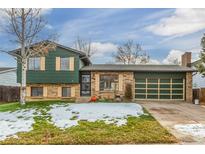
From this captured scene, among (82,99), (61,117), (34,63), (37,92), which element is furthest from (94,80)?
(61,117)

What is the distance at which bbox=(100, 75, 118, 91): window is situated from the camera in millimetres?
20844

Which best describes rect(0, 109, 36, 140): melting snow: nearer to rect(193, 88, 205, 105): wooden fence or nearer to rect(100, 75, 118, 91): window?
rect(100, 75, 118, 91): window

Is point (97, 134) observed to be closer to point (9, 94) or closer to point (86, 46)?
point (9, 94)

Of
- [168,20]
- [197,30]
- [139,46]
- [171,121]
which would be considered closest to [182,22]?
[168,20]

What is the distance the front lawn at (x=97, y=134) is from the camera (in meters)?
8.21

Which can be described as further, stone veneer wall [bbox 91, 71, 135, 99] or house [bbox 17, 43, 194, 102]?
stone veneer wall [bbox 91, 71, 135, 99]

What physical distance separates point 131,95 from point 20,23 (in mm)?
8383

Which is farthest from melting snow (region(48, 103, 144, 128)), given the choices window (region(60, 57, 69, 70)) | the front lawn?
window (region(60, 57, 69, 70))

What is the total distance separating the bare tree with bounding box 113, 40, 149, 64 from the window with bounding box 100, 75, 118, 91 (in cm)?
820

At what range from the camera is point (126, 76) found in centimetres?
2086

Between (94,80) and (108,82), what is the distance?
945mm

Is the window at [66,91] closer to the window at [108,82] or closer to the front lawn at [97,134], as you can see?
the window at [108,82]

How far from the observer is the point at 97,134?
8773 mm

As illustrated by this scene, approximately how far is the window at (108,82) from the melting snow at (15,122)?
25.1ft
